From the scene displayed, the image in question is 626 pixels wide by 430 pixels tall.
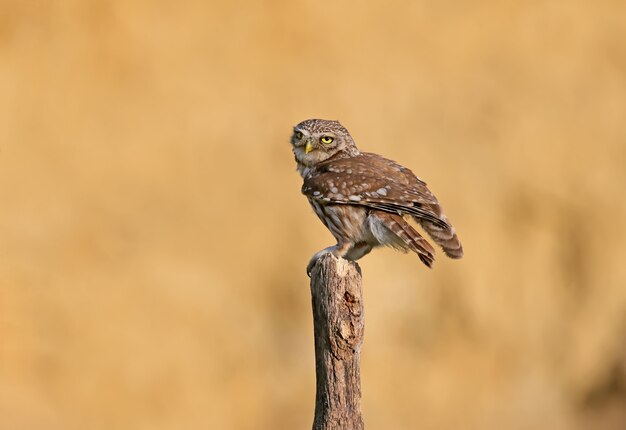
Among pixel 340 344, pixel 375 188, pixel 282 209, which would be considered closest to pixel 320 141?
pixel 375 188

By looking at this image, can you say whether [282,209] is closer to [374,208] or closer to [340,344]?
[374,208]

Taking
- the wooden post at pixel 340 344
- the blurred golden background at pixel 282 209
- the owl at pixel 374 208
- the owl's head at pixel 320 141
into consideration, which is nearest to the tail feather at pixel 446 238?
the owl at pixel 374 208

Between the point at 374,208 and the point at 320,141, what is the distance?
0.90 meters

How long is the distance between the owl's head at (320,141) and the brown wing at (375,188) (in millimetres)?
289

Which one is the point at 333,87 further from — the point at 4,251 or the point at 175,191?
the point at 4,251

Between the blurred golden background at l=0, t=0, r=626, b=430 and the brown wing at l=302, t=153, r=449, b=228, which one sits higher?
the blurred golden background at l=0, t=0, r=626, b=430

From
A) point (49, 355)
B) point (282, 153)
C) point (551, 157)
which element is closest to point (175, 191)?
point (282, 153)

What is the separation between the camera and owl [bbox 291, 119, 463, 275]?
20.5ft

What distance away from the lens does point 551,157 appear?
12180 mm

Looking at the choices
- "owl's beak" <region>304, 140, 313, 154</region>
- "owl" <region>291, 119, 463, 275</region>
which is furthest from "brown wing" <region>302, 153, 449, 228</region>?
"owl's beak" <region>304, 140, 313, 154</region>

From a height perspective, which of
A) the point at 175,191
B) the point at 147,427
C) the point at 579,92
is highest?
the point at 579,92

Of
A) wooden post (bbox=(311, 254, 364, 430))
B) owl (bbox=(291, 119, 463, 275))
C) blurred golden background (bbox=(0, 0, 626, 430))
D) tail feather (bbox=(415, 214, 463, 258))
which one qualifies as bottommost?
wooden post (bbox=(311, 254, 364, 430))

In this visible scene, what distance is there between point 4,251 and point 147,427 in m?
1.88

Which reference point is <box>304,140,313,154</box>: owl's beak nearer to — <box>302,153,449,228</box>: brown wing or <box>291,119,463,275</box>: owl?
<box>291,119,463,275</box>: owl
